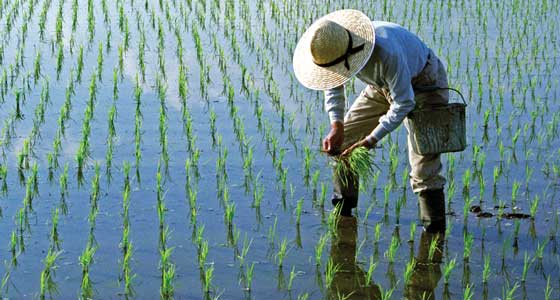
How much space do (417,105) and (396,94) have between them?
0.37 m

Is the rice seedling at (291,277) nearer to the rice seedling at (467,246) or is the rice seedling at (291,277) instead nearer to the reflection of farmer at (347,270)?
the reflection of farmer at (347,270)

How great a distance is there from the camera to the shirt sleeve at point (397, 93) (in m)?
3.95

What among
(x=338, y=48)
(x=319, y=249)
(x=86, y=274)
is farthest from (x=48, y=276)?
(x=338, y=48)

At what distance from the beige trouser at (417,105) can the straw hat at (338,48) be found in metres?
0.33

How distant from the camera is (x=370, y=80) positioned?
414cm

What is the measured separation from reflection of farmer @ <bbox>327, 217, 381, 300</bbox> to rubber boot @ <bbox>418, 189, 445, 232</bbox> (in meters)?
0.31

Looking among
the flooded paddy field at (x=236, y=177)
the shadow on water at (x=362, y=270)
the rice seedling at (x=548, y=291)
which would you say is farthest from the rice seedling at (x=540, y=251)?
the shadow on water at (x=362, y=270)

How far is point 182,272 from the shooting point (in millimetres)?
4020

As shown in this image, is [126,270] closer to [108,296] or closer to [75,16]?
[108,296]

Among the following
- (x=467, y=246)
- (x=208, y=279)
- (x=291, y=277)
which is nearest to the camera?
(x=208, y=279)

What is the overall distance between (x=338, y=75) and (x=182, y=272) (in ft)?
3.15

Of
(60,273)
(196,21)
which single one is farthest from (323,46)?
(196,21)

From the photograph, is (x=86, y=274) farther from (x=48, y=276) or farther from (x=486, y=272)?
(x=486, y=272)

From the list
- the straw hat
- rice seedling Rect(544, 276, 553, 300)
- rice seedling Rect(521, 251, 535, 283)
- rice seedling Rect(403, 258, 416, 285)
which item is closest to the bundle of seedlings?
the straw hat
